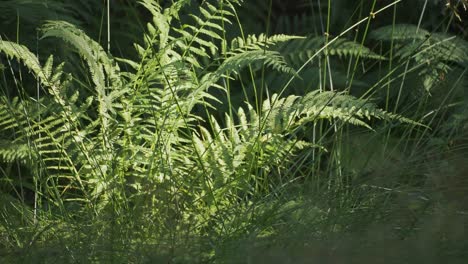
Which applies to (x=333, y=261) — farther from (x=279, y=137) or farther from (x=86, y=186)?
(x=86, y=186)

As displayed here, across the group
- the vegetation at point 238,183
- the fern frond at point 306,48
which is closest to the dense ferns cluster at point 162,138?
A: the vegetation at point 238,183

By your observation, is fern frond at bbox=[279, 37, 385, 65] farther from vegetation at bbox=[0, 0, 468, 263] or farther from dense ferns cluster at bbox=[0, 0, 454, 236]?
dense ferns cluster at bbox=[0, 0, 454, 236]

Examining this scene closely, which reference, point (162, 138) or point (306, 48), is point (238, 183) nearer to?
point (162, 138)

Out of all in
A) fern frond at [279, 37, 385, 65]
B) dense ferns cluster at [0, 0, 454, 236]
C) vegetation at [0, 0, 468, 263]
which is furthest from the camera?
fern frond at [279, 37, 385, 65]

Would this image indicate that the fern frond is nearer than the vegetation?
No

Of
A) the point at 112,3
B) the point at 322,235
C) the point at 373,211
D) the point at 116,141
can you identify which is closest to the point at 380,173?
the point at 373,211

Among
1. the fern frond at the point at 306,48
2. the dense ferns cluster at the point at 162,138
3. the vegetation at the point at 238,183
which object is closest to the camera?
the vegetation at the point at 238,183

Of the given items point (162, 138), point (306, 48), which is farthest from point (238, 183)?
point (306, 48)

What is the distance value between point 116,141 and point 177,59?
15.4 inches

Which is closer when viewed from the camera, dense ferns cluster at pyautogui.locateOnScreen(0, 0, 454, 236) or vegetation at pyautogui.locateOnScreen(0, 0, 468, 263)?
vegetation at pyautogui.locateOnScreen(0, 0, 468, 263)

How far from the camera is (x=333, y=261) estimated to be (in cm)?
185

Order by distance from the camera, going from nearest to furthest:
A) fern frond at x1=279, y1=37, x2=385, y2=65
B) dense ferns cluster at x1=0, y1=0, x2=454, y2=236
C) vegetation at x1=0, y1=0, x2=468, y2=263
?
vegetation at x1=0, y1=0, x2=468, y2=263 < dense ferns cluster at x1=0, y1=0, x2=454, y2=236 < fern frond at x1=279, y1=37, x2=385, y2=65

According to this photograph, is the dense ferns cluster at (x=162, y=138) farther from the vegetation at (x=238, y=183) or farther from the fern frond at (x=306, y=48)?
the fern frond at (x=306, y=48)

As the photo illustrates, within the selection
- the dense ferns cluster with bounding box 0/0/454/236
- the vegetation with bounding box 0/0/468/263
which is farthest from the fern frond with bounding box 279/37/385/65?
the dense ferns cluster with bounding box 0/0/454/236
